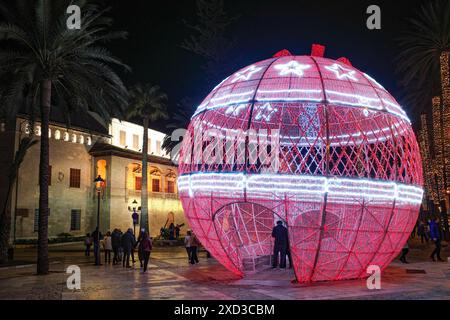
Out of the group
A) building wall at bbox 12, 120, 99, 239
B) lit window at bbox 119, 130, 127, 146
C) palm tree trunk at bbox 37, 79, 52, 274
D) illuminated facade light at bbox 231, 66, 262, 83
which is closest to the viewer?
illuminated facade light at bbox 231, 66, 262, 83

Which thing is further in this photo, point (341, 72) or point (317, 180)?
point (341, 72)

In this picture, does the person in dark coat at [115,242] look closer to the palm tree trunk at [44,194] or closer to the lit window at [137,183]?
the palm tree trunk at [44,194]

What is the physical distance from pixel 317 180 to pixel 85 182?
34.9m

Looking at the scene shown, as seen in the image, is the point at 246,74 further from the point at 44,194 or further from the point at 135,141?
the point at 135,141

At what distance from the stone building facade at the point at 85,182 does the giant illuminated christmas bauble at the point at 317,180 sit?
25.9 m

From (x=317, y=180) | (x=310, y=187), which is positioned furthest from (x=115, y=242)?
(x=317, y=180)

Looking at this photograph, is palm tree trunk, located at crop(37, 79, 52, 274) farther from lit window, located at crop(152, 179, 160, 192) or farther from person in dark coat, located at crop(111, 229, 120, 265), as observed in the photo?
lit window, located at crop(152, 179, 160, 192)

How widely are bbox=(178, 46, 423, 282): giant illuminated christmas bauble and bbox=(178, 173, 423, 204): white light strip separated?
1.0 inches

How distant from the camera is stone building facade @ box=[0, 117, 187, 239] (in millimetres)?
35875

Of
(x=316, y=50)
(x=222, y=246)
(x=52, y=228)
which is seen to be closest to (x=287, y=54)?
(x=316, y=50)

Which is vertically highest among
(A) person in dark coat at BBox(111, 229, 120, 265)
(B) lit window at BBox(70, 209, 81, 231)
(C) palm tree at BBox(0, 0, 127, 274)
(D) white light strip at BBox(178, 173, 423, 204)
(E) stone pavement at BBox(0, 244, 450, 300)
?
(C) palm tree at BBox(0, 0, 127, 274)

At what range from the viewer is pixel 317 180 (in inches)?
457

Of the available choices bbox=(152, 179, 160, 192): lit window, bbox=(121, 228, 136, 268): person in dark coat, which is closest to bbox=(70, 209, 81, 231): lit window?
bbox=(152, 179, 160, 192): lit window
